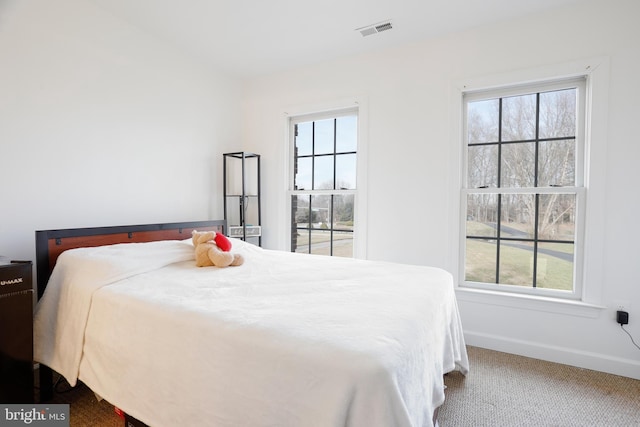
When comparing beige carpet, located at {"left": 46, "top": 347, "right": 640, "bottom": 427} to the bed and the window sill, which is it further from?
the window sill

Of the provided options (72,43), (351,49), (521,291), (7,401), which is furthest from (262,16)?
(521,291)

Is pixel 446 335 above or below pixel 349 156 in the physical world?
below

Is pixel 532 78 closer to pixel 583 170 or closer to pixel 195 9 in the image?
pixel 583 170

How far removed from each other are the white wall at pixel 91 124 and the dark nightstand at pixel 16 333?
1.72ft

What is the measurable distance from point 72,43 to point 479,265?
3.55 m

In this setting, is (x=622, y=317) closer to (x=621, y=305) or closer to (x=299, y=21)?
(x=621, y=305)

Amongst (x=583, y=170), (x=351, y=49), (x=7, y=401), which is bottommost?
(x=7, y=401)

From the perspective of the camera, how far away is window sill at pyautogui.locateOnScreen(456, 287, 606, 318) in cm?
218

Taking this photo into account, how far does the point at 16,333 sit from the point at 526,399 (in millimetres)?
2766

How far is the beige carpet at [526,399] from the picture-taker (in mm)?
1604

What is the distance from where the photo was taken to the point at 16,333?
1.47 m

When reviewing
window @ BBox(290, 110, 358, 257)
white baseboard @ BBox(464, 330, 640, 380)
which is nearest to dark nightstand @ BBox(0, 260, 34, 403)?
window @ BBox(290, 110, 358, 257)

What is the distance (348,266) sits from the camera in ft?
6.81

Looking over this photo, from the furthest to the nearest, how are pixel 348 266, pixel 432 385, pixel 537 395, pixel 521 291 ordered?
1. pixel 521 291
2. pixel 348 266
3. pixel 537 395
4. pixel 432 385
